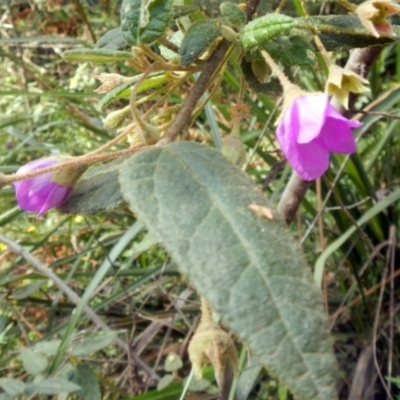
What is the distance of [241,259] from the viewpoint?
33 cm

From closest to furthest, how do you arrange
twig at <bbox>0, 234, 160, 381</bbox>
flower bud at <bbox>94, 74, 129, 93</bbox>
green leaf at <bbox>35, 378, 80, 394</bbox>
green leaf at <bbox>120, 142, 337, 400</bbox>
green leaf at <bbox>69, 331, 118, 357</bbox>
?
green leaf at <bbox>120, 142, 337, 400</bbox> < flower bud at <bbox>94, 74, 129, 93</bbox> < green leaf at <bbox>35, 378, 80, 394</bbox> < green leaf at <bbox>69, 331, 118, 357</bbox> < twig at <bbox>0, 234, 160, 381</bbox>

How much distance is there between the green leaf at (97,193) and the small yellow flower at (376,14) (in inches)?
7.9

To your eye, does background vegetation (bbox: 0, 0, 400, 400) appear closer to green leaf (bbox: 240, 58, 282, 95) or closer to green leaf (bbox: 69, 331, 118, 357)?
green leaf (bbox: 69, 331, 118, 357)

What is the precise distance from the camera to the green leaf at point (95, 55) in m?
0.42

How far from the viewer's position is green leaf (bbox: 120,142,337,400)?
1.02 ft

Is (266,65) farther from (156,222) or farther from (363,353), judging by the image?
(363,353)

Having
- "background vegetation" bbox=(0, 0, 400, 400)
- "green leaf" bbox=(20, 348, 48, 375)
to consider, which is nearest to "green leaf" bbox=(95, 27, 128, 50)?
"background vegetation" bbox=(0, 0, 400, 400)

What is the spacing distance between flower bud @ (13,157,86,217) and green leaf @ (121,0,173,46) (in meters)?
0.11

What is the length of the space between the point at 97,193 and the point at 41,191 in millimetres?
46

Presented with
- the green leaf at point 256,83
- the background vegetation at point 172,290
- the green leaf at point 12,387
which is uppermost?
the green leaf at point 256,83

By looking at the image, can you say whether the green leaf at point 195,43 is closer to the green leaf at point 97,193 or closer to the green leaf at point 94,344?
the green leaf at point 97,193

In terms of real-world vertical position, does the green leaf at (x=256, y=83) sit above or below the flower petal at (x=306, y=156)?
above

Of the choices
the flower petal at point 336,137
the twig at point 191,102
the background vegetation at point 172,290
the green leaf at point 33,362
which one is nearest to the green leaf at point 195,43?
the twig at point 191,102

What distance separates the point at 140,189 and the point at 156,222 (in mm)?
31
